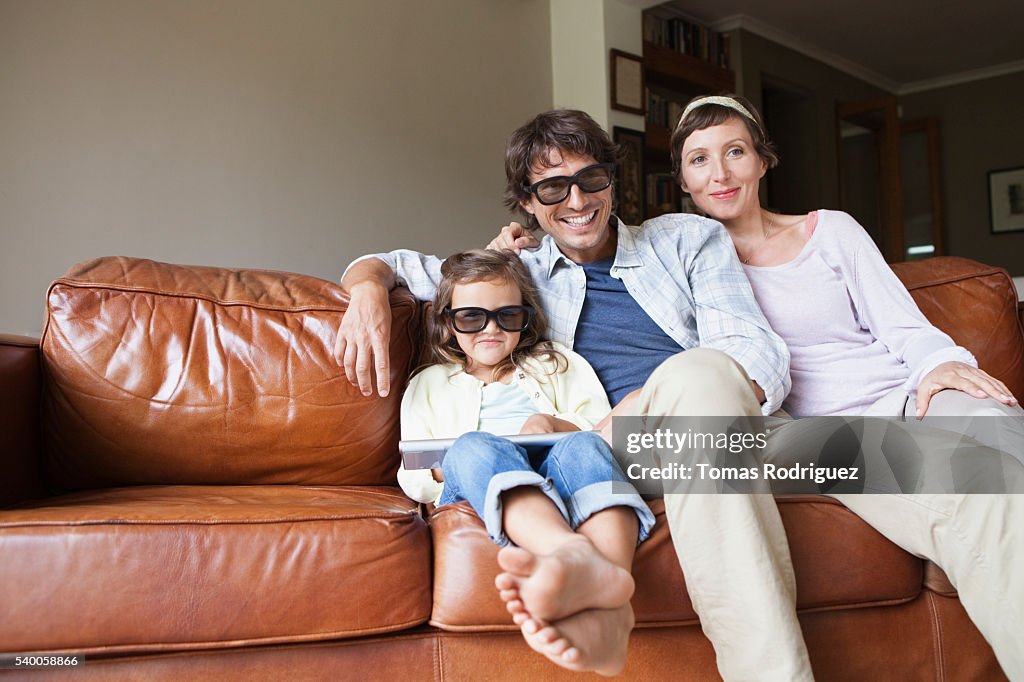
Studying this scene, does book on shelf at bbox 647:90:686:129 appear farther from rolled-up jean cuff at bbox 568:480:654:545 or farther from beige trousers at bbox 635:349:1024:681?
rolled-up jean cuff at bbox 568:480:654:545

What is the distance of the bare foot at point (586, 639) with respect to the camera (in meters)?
1.02

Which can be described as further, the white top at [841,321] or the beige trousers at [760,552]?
the white top at [841,321]

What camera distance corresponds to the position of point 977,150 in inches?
295

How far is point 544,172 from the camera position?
6.31 feet

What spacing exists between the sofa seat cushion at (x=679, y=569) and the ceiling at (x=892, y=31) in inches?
195

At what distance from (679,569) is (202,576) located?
2.39ft

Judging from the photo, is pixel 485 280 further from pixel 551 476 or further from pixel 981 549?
pixel 981 549

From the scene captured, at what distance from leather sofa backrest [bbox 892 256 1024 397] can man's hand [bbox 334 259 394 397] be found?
1.32 metres

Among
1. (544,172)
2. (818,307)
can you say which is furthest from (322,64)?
(818,307)

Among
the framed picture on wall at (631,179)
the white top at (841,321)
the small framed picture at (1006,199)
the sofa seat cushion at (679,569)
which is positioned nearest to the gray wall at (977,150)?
the small framed picture at (1006,199)

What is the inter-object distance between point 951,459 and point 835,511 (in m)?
0.20

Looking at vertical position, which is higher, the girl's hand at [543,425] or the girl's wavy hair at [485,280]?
the girl's wavy hair at [485,280]

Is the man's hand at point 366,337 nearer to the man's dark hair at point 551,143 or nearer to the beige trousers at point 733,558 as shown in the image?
the man's dark hair at point 551,143

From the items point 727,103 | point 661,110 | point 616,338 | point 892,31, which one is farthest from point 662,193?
point 616,338
